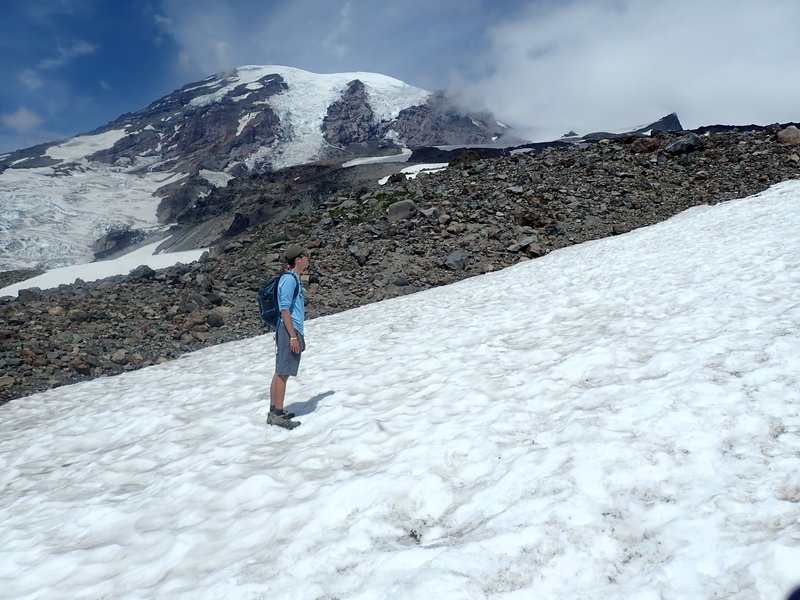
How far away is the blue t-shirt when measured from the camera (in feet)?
24.4

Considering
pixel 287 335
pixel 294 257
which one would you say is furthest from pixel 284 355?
pixel 294 257

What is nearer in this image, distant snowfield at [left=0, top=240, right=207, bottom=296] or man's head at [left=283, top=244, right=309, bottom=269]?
man's head at [left=283, top=244, right=309, bottom=269]

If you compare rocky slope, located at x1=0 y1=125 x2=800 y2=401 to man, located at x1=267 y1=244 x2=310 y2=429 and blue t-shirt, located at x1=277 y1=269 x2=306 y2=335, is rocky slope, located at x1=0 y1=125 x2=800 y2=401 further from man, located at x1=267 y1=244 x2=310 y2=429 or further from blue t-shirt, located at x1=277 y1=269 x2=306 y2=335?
blue t-shirt, located at x1=277 y1=269 x2=306 y2=335

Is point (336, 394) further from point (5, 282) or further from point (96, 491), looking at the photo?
point (5, 282)

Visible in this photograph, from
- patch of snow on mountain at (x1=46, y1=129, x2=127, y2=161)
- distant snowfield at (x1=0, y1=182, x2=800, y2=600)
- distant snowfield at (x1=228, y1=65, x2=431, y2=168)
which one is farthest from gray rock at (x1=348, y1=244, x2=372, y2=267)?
patch of snow on mountain at (x1=46, y1=129, x2=127, y2=161)

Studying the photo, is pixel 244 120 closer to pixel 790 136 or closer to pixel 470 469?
pixel 790 136

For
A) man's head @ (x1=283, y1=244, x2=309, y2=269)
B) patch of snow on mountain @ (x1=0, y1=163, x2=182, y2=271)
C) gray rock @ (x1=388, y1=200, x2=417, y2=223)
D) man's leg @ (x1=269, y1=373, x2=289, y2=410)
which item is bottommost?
man's leg @ (x1=269, y1=373, x2=289, y2=410)

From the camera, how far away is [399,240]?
72.1 feet

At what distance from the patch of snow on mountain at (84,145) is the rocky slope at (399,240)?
6581 inches

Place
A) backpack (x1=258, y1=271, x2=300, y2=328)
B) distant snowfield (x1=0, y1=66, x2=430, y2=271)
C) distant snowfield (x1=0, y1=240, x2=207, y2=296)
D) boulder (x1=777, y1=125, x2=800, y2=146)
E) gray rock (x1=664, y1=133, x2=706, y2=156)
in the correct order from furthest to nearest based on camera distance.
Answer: distant snowfield (x1=0, y1=66, x2=430, y2=271)
distant snowfield (x1=0, y1=240, x2=207, y2=296)
gray rock (x1=664, y1=133, x2=706, y2=156)
boulder (x1=777, y1=125, x2=800, y2=146)
backpack (x1=258, y1=271, x2=300, y2=328)

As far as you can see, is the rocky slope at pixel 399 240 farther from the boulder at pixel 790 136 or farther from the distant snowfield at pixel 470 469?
the distant snowfield at pixel 470 469

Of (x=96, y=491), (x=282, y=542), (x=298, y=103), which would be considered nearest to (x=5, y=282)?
(x=96, y=491)

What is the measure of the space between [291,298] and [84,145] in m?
202

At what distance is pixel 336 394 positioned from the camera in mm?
8594
